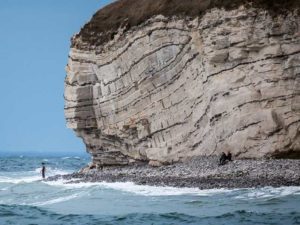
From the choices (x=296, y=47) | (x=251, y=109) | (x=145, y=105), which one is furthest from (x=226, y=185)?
(x=145, y=105)

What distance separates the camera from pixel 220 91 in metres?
32.2

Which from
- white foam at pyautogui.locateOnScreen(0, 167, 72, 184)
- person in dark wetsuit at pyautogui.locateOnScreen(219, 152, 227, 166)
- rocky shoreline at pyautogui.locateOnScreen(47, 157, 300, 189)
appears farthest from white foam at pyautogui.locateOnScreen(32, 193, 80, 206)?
white foam at pyautogui.locateOnScreen(0, 167, 72, 184)

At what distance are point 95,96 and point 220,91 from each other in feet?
42.6

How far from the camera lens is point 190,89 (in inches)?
1375

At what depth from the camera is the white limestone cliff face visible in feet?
100

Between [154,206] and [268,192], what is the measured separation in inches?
169

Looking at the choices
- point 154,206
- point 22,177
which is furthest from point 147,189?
point 22,177

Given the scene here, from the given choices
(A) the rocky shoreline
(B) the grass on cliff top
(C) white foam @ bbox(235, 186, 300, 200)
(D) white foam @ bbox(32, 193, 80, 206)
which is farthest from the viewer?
(B) the grass on cliff top

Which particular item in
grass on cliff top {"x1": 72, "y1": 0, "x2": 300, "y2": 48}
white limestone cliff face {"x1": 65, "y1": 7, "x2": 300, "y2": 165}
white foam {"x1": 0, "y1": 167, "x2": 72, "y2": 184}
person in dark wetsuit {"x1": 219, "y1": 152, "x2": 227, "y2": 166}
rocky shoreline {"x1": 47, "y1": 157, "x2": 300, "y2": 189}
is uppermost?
grass on cliff top {"x1": 72, "y1": 0, "x2": 300, "y2": 48}

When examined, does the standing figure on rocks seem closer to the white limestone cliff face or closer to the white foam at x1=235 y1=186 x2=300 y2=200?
the white limestone cliff face

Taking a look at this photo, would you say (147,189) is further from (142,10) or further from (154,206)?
(142,10)

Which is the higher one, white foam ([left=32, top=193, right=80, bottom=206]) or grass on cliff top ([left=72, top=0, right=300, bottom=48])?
grass on cliff top ([left=72, top=0, right=300, bottom=48])

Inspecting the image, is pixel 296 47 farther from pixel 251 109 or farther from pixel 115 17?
pixel 115 17

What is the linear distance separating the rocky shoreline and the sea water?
0.96 metres
